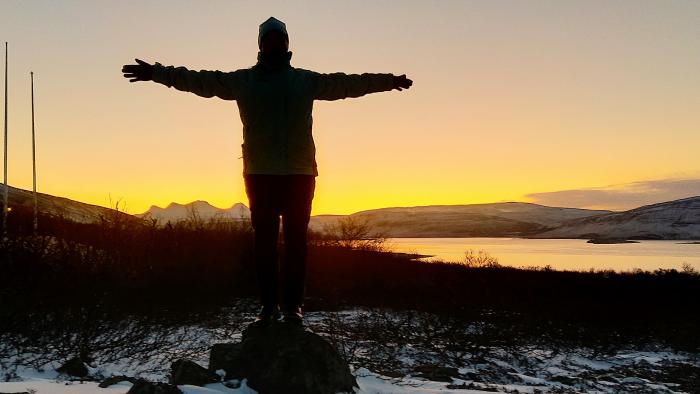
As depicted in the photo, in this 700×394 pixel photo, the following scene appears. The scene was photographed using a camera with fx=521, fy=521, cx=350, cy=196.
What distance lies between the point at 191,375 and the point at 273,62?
2.58 meters

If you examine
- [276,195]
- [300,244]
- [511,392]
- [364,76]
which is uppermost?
[364,76]

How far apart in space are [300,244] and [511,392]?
140 inches

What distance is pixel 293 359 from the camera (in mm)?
4262

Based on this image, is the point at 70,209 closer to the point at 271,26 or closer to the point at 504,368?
the point at 504,368

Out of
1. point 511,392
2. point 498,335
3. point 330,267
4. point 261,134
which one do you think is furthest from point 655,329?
point 261,134

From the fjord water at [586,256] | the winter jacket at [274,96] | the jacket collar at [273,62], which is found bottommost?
the fjord water at [586,256]

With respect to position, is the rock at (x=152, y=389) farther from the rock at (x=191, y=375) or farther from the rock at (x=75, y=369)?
the rock at (x=75, y=369)

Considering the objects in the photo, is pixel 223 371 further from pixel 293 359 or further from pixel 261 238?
pixel 261 238

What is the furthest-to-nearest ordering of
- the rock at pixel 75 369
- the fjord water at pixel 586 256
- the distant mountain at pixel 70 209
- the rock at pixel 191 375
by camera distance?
1. the fjord water at pixel 586 256
2. the distant mountain at pixel 70 209
3. the rock at pixel 75 369
4. the rock at pixel 191 375

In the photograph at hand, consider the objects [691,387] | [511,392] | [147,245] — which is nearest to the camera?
[511,392]

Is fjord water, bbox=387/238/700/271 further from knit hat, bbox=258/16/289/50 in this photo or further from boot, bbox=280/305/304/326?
knit hat, bbox=258/16/289/50

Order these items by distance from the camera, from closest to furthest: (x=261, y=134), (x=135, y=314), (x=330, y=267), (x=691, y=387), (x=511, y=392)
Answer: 1. (x=261, y=134)
2. (x=511, y=392)
3. (x=691, y=387)
4. (x=135, y=314)
5. (x=330, y=267)

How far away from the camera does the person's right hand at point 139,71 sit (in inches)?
162

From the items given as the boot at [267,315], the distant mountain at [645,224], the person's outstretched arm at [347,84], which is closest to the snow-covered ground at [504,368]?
the boot at [267,315]
